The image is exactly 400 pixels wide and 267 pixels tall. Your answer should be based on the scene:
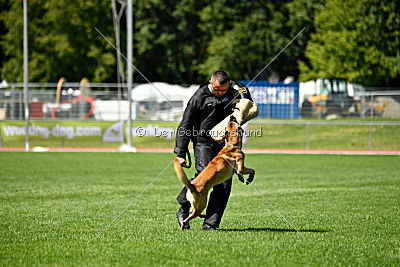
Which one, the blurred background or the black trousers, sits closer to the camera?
the black trousers

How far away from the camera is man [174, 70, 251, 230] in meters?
7.73

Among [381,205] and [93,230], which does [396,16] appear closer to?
[381,205]

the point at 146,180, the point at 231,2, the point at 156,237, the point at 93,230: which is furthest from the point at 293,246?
the point at 231,2

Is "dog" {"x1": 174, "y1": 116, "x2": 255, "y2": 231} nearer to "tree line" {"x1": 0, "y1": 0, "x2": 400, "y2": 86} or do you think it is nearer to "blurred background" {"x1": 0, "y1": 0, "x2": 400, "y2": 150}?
"blurred background" {"x1": 0, "y1": 0, "x2": 400, "y2": 150}

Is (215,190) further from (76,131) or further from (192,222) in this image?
(76,131)

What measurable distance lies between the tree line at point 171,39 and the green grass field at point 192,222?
27603 millimetres

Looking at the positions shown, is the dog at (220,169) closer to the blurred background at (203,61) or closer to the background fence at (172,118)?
the background fence at (172,118)

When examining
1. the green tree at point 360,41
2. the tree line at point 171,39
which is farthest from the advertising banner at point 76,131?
the tree line at point 171,39

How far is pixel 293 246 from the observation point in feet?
22.7

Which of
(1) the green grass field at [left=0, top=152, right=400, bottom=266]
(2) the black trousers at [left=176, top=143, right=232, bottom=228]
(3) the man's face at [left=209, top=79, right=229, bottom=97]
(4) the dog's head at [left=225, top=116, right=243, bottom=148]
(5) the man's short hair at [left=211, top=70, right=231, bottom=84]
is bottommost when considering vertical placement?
(1) the green grass field at [left=0, top=152, right=400, bottom=266]

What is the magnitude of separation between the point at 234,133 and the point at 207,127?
21.9 inches

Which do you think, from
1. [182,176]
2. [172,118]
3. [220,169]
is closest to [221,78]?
[220,169]

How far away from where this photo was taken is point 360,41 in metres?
37.8

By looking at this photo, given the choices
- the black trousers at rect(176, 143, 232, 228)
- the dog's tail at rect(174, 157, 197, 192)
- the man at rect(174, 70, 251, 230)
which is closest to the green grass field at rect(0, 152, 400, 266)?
the black trousers at rect(176, 143, 232, 228)
